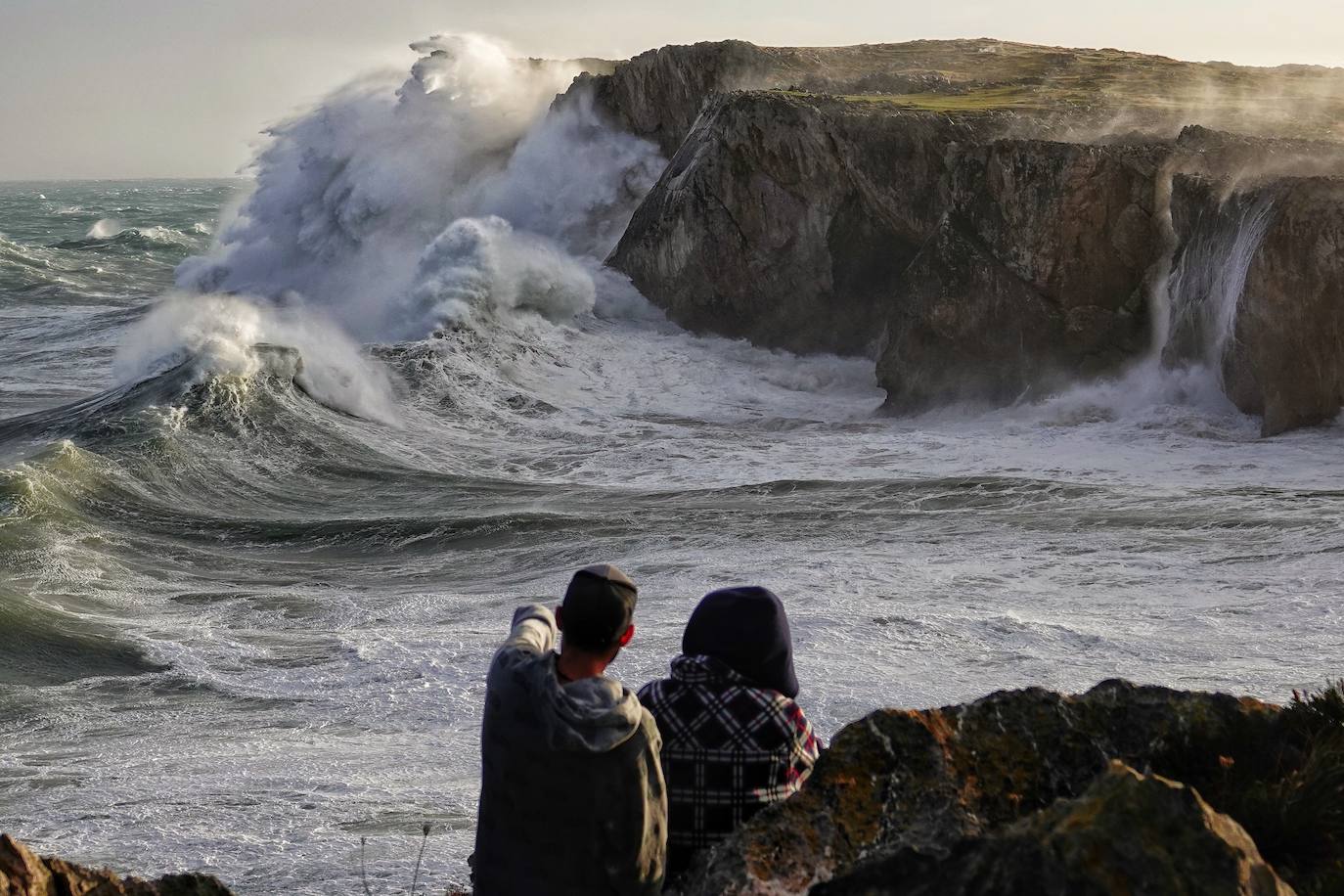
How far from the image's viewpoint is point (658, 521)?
40.8 ft

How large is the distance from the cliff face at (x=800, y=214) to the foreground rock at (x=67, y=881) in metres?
18.1

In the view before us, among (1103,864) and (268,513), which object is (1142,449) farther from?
(1103,864)

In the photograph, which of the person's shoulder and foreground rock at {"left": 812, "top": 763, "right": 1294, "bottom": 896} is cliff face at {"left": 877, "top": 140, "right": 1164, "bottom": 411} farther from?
foreground rock at {"left": 812, "top": 763, "right": 1294, "bottom": 896}

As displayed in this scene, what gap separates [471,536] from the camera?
1219 centimetres

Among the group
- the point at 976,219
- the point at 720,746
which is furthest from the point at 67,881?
the point at 976,219

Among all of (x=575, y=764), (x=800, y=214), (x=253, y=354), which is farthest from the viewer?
(x=800, y=214)

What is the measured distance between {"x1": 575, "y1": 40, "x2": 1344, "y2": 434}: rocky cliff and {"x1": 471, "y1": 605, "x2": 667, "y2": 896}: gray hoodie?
Answer: 13171 millimetres

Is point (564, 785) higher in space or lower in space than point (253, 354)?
higher

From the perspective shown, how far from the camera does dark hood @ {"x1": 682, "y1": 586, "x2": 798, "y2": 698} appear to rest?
3.07m

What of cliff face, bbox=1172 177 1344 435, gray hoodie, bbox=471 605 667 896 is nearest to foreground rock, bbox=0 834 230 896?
gray hoodie, bbox=471 605 667 896

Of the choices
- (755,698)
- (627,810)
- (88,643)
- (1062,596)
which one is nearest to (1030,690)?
(755,698)

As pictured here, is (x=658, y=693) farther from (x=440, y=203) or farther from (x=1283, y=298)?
(x=440, y=203)

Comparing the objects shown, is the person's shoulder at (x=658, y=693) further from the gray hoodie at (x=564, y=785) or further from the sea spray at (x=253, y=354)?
the sea spray at (x=253, y=354)

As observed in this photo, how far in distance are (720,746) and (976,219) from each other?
15721 millimetres
